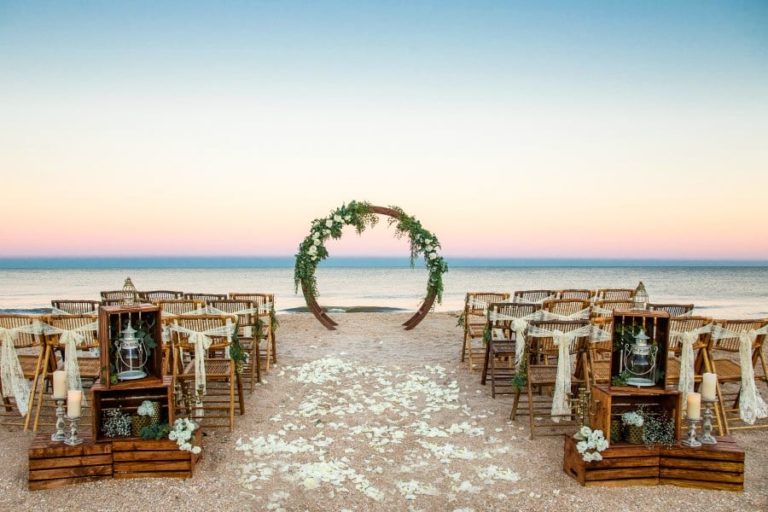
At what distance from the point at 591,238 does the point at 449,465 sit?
36694 millimetres

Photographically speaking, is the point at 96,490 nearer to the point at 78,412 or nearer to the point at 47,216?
the point at 78,412

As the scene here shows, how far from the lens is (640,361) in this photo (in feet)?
15.4

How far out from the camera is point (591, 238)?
38.5 meters

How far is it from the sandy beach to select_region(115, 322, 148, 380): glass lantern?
0.90m

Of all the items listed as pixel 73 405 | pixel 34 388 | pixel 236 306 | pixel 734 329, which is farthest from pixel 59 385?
pixel 734 329

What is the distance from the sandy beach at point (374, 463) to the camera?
13.6 ft

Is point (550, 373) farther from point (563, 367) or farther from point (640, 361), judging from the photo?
point (640, 361)

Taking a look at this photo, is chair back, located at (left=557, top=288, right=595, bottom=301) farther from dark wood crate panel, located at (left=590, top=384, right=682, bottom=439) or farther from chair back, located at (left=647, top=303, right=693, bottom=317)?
dark wood crate panel, located at (left=590, top=384, right=682, bottom=439)

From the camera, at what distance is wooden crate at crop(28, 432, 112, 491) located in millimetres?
4277

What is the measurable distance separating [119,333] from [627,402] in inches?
179

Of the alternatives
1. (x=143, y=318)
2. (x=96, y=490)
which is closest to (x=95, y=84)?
(x=143, y=318)

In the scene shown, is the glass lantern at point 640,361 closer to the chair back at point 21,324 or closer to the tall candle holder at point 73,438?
the tall candle holder at point 73,438

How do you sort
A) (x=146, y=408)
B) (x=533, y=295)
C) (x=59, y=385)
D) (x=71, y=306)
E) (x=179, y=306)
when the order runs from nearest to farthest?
(x=59, y=385) → (x=146, y=408) → (x=179, y=306) → (x=71, y=306) → (x=533, y=295)

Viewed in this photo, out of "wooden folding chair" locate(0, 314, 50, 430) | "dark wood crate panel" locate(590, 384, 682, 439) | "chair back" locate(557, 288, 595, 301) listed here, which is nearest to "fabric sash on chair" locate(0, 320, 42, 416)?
"wooden folding chair" locate(0, 314, 50, 430)
